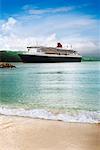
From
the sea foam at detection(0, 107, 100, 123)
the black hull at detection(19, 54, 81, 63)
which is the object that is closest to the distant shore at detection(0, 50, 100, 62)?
the black hull at detection(19, 54, 81, 63)

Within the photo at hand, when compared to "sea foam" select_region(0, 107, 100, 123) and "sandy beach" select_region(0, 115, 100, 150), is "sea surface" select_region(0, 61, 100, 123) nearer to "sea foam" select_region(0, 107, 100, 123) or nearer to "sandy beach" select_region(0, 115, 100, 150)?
"sea foam" select_region(0, 107, 100, 123)

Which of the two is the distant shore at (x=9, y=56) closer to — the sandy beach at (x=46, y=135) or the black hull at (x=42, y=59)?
the black hull at (x=42, y=59)

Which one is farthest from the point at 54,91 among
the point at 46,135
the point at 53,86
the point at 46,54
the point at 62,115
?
the point at 46,135

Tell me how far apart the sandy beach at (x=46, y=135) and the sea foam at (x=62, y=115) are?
55 millimetres

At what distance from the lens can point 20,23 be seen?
10.2 feet

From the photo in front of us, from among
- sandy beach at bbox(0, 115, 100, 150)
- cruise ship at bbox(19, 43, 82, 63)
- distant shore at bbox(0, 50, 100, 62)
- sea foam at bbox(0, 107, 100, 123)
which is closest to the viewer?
sandy beach at bbox(0, 115, 100, 150)

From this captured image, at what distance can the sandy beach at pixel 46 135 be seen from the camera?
2.45 meters

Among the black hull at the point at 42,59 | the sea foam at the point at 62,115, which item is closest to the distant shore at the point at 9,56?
the black hull at the point at 42,59

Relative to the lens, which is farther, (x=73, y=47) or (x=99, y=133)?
(x=73, y=47)

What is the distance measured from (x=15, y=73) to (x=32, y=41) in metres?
0.35

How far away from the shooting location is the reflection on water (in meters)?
2.96

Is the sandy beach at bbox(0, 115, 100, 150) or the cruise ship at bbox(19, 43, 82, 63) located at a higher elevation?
the cruise ship at bbox(19, 43, 82, 63)

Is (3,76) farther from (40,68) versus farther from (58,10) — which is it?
(58,10)

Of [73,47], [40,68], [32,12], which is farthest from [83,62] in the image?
[32,12]
